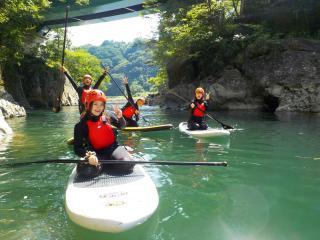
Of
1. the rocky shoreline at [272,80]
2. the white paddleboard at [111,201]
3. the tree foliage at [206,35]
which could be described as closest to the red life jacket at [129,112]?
the white paddleboard at [111,201]

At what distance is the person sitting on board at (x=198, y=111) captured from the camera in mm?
11703

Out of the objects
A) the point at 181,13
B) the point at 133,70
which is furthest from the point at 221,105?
the point at 133,70

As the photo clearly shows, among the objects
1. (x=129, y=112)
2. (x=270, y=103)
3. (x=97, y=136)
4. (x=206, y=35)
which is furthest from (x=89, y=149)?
(x=206, y=35)

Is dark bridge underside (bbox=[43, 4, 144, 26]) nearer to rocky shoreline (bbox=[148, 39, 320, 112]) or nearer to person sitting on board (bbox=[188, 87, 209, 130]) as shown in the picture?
rocky shoreline (bbox=[148, 39, 320, 112])

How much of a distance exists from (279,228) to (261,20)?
80.4ft

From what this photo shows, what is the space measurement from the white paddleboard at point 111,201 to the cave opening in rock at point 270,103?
20335 mm

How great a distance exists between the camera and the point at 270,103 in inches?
968

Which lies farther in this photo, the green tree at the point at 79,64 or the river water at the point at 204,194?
the green tree at the point at 79,64

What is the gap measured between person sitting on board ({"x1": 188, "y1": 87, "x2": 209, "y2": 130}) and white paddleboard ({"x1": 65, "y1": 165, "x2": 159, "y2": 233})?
6.71 m

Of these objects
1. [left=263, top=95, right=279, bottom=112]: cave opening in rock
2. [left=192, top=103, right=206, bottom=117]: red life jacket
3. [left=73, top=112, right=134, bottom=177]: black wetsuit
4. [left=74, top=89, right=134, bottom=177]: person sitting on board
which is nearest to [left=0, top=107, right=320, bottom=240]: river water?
[left=73, top=112, right=134, bottom=177]: black wetsuit

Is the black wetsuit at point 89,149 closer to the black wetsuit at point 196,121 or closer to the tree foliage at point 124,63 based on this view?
the black wetsuit at point 196,121

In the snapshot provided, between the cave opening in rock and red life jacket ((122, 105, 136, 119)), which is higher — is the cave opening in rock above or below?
below

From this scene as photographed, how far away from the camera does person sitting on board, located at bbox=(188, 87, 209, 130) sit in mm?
11703

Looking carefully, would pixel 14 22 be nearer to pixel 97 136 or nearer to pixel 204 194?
pixel 97 136
